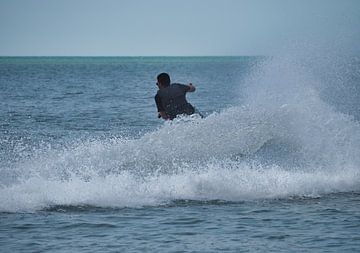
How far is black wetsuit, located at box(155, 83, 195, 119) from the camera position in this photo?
1617 centimetres

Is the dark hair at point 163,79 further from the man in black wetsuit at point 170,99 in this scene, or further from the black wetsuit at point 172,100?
the black wetsuit at point 172,100

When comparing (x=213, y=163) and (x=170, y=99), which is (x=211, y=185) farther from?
(x=170, y=99)

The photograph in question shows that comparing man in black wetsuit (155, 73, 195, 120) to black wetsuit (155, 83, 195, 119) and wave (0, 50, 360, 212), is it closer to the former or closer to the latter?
black wetsuit (155, 83, 195, 119)

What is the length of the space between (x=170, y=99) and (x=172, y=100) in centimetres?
5

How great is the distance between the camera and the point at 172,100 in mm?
16172

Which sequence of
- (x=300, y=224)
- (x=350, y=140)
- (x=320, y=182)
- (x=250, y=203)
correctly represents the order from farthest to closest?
(x=350, y=140) → (x=320, y=182) → (x=250, y=203) → (x=300, y=224)

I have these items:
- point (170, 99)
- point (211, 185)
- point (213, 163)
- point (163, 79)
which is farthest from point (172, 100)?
point (211, 185)

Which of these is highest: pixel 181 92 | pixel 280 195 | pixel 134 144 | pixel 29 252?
pixel 181 92

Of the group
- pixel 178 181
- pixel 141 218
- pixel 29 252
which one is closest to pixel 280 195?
pixel 178 181

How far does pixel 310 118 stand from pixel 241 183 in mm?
2919

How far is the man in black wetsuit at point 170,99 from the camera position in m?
16.2

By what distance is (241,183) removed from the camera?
14.8m

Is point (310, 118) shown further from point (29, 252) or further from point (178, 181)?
point (29, 252)

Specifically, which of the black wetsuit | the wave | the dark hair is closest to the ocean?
the wave
